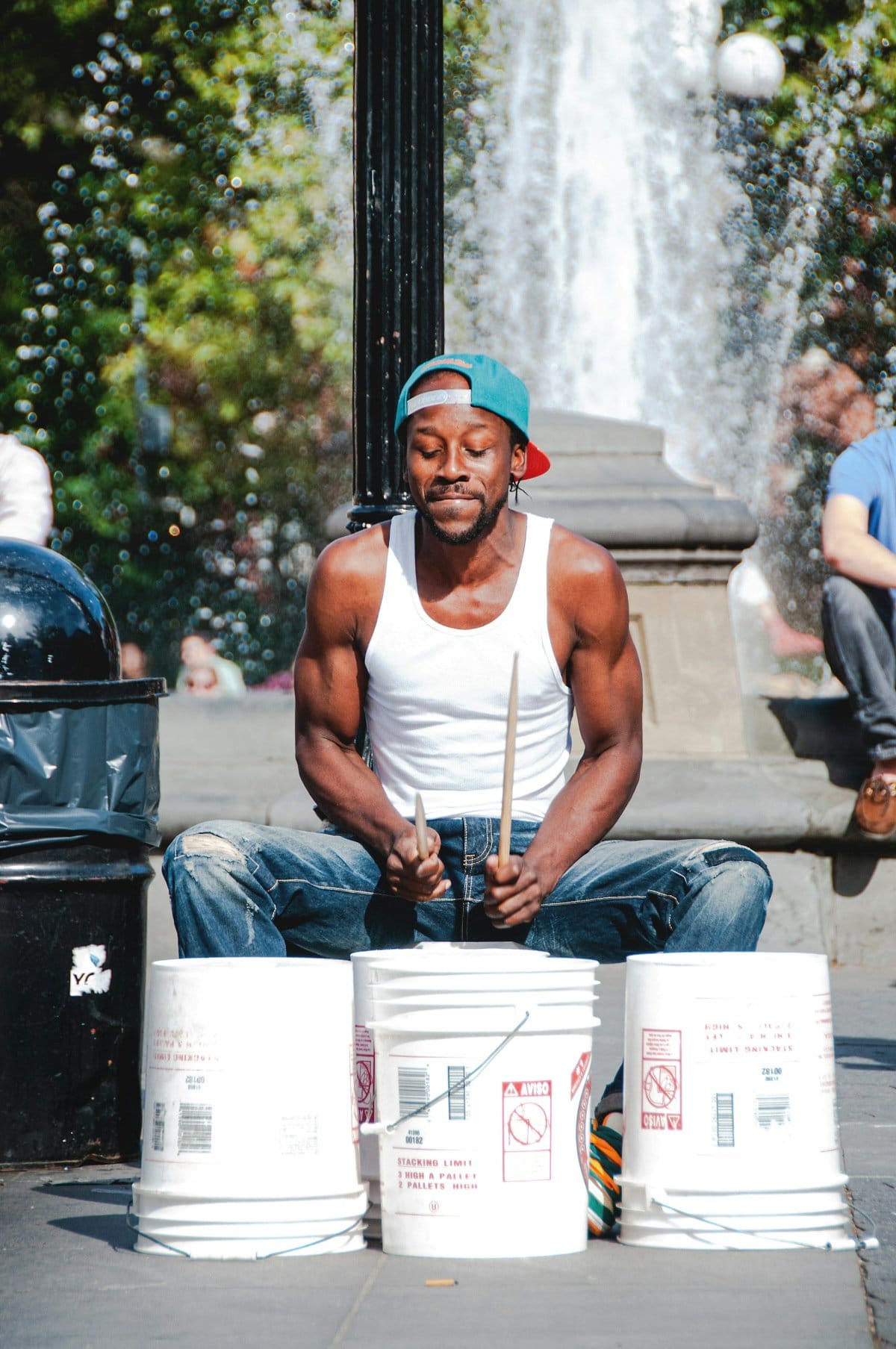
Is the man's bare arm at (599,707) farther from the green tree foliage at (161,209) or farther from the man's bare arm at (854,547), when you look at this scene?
the green tree foliage at (161,209)

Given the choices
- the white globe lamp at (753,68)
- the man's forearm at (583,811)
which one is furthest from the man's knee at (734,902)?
the white globe lamp at (753,68)

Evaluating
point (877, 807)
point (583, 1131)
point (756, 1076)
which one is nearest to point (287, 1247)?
point (583, 1131)

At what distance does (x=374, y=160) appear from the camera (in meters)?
4.46

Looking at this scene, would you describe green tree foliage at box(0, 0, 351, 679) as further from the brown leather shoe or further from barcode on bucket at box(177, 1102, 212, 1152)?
barcode on bucket at box(177, 1102, 212, 1152)

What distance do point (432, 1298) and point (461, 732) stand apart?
4.01 feet

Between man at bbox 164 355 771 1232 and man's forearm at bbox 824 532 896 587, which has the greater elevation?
man's forearm at bbox 824 532 896 587

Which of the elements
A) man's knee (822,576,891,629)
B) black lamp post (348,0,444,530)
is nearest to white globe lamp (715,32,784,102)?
man's knee (822,576,891,629)

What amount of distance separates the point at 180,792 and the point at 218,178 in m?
16.2

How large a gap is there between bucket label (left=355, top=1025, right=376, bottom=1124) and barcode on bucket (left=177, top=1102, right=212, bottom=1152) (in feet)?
0.88

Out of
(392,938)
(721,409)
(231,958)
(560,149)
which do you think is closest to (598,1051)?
(392,938)

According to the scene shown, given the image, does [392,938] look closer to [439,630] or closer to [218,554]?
[439,630]

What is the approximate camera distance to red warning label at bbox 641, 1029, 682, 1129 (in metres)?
2.98

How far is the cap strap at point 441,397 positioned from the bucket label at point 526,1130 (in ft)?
4.30

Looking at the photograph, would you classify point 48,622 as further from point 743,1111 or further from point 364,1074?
point 743,1111
